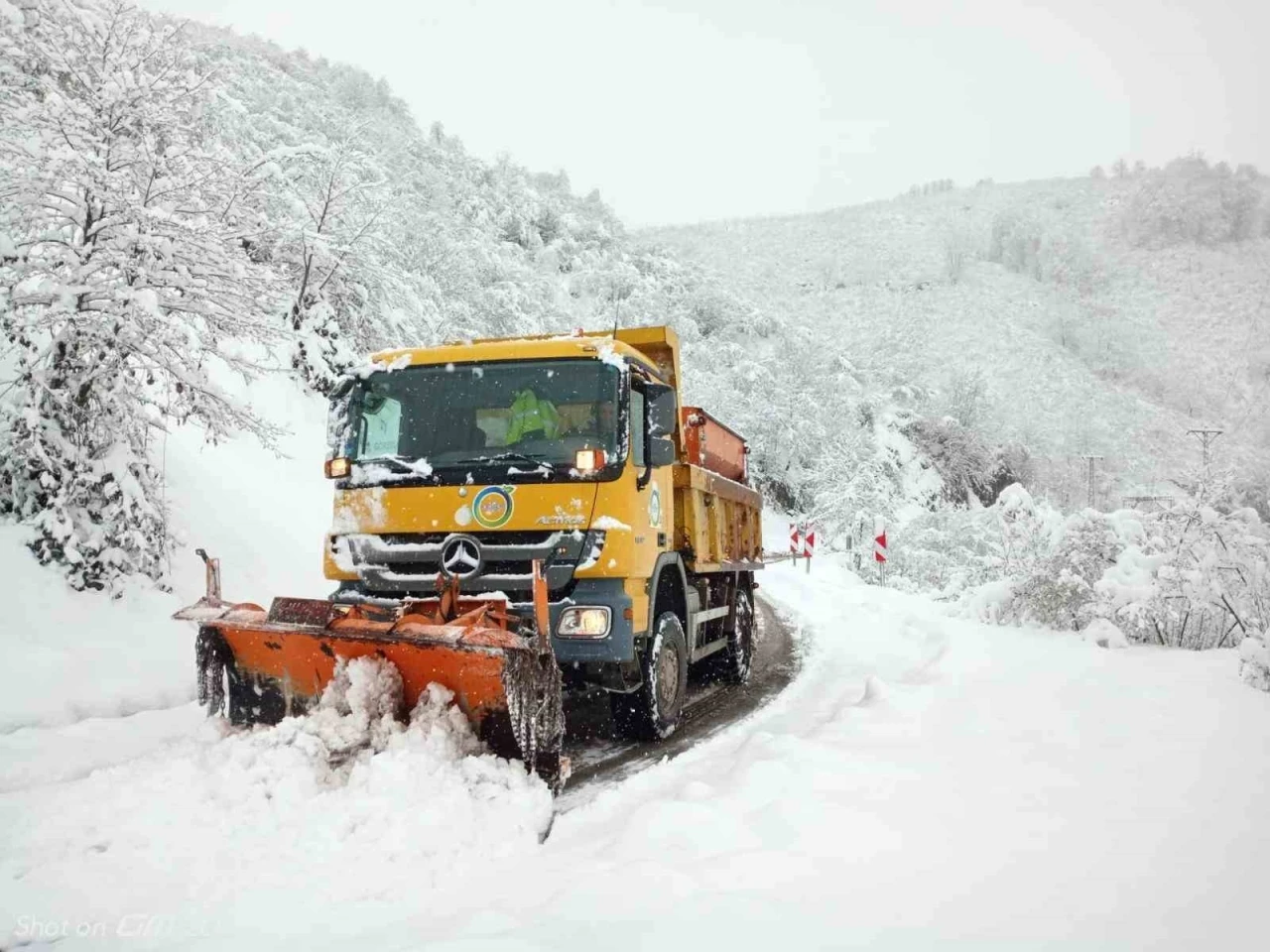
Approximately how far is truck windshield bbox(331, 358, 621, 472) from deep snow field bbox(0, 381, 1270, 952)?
68.1 inches

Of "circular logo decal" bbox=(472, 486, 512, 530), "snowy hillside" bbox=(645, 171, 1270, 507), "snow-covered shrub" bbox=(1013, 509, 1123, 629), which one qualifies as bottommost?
"snow-covered shrub" bbox=(1013, 509, 1123, 629)

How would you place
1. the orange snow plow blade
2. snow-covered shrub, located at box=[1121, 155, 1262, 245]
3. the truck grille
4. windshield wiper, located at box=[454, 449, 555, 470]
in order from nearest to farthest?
the orange snow plow blade
the truck grille
windshield wiper, located at box=[454, 449, 555, 470]
snow-covered shrub, located at box=[1121, 155, 1262, 245]

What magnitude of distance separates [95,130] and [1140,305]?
6149cm

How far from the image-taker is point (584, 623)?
16.9 ft

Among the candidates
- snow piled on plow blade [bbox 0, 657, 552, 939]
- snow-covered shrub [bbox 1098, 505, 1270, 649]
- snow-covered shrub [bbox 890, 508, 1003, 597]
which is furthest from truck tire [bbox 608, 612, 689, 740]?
snow-covered shrub [bbox 890, 508, 1003, 597]

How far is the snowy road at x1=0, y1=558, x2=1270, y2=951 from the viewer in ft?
9.30

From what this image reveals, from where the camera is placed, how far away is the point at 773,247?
67625 mm

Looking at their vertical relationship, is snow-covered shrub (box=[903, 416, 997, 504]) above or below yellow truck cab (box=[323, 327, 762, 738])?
above

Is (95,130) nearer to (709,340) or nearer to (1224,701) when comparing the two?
(1224,701)

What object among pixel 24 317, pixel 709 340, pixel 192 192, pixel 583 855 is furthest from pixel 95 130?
pixel 709 340

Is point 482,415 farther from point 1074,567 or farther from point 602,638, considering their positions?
point 1074,567

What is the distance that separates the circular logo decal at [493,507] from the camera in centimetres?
535

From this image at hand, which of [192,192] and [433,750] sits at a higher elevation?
[192,192]

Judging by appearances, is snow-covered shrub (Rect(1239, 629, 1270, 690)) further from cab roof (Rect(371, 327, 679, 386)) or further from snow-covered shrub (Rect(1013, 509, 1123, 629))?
cab roof (Rect(371, 327, 679, 386))
